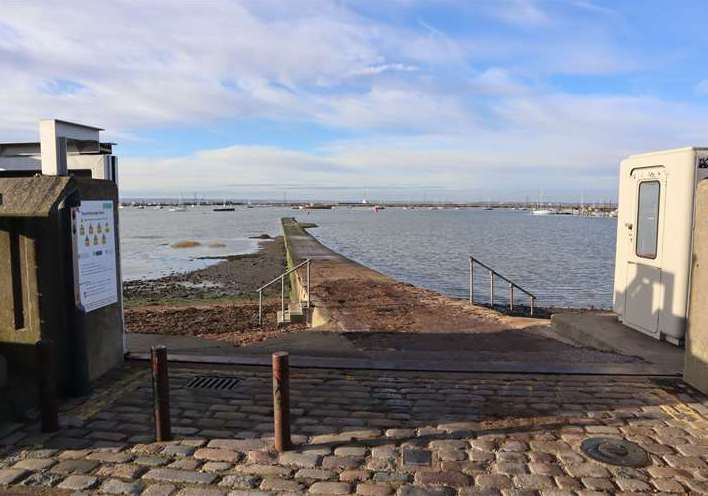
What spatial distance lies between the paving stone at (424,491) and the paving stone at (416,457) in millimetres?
379

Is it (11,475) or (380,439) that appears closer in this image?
(11,475)

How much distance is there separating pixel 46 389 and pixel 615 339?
7.36 metres

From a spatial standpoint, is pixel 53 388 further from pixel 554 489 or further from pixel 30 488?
pixel 554 489

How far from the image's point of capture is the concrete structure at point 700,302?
5.75m

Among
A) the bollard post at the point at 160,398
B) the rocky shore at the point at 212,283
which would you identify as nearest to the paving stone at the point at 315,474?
the bollard post at the point at 160,398

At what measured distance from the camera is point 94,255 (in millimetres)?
6176

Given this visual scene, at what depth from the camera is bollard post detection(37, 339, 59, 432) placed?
16.1 ft

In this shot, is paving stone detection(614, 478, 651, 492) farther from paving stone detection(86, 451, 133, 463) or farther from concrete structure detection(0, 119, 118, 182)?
concrete structure detection(0, 119, 118, 182)

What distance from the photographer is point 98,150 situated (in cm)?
706

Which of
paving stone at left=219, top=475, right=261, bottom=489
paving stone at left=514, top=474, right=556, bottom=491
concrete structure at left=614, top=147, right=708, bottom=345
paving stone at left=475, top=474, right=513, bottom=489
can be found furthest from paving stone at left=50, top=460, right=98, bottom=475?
concrete structure at left=614, top=147, right=708, bottom=345

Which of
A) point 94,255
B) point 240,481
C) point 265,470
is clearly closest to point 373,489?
point 265,470

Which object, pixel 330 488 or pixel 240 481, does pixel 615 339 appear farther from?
pixel 240 481

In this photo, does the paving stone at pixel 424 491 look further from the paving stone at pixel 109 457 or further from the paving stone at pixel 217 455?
the paving stone at pixel 109 457

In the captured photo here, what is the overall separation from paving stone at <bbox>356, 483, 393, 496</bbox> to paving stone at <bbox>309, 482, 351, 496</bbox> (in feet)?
0.27
